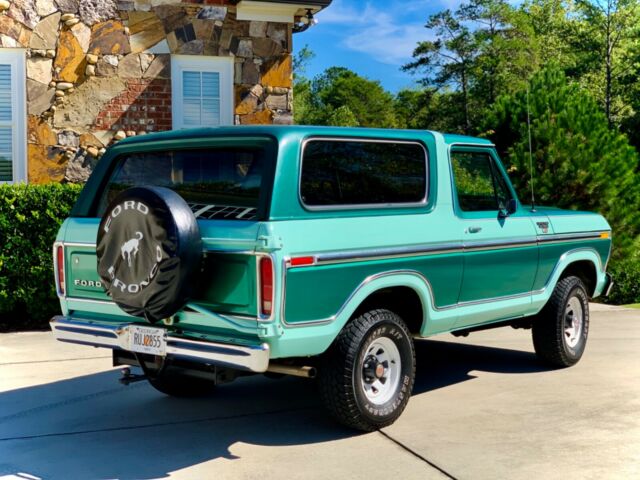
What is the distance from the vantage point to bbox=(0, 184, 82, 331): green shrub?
932 centimetres

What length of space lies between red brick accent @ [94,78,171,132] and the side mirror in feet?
19.5

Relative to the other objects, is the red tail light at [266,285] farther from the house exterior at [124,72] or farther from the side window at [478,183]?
the house exterior at [124,72]

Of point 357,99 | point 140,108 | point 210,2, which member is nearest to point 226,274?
point 140,108

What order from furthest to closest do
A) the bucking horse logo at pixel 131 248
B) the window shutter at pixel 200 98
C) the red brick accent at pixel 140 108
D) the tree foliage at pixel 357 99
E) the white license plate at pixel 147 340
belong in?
the tree foliage at pixel 357 99 → the window shutter at pixel 200 98 → the red brick accent at pixel 140 108 → the white license plate at pixel 147 340 → the bucking horse logo at pixel 131 248

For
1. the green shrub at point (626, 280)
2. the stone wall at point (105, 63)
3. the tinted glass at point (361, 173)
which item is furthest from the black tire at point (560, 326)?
the green shrub at point (626, 280)

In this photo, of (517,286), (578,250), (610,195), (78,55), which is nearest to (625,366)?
(578,250)

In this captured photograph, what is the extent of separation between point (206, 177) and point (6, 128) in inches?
257

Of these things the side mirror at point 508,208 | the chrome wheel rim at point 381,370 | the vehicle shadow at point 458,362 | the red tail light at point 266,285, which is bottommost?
the vehicle shadow at point 458,362

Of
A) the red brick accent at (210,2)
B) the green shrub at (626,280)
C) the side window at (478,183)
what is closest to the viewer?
the side window at (478,183)

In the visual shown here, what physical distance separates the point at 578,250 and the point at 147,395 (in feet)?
12.9

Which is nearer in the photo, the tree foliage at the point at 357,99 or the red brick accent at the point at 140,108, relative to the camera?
the red brick accent at the point at 140,108

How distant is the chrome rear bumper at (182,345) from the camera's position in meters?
4.78

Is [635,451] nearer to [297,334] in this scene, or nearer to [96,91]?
[297,334]

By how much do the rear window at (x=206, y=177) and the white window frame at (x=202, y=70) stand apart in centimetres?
563
